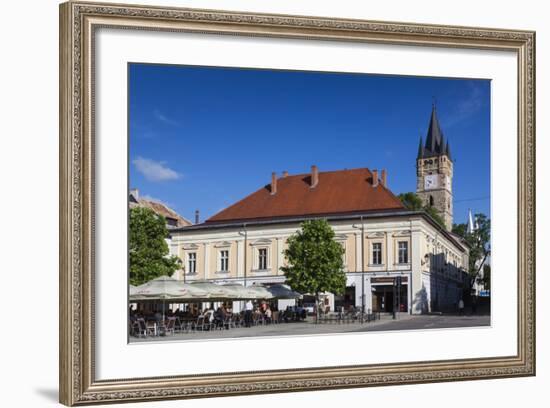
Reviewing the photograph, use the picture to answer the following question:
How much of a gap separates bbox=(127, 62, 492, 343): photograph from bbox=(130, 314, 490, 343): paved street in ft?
0.11

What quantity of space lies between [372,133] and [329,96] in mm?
1456

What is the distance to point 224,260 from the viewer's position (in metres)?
16.7

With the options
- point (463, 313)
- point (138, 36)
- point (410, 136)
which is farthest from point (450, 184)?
point (138, 36)

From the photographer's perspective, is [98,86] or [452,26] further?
[452,26]

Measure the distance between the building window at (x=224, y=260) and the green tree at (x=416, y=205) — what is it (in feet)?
11.6

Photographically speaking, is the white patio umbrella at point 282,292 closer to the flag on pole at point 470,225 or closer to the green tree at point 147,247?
the green tree at point 147,247

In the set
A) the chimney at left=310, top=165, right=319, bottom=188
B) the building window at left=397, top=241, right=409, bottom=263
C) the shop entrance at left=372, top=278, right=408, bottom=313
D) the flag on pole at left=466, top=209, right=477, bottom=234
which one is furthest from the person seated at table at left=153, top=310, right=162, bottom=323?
the building window at left=397, top=241, right=409, bottom=263

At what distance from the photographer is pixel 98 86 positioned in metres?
12.0

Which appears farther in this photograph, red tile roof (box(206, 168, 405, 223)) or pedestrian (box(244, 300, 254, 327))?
red tile roof (box(206, 168, 405, 223))

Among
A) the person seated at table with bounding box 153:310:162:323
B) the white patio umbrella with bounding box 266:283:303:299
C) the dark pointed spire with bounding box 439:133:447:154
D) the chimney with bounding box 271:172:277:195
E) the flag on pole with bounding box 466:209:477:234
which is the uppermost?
the dark pointed spire with bounding box 439:133:447:154

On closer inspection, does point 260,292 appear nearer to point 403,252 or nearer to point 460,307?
point 460,307

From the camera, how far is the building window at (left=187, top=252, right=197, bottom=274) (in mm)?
15141

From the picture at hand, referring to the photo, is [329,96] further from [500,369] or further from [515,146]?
[500,369]

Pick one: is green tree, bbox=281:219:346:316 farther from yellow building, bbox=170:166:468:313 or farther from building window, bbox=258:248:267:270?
building window, bbox=258:248:267:270
